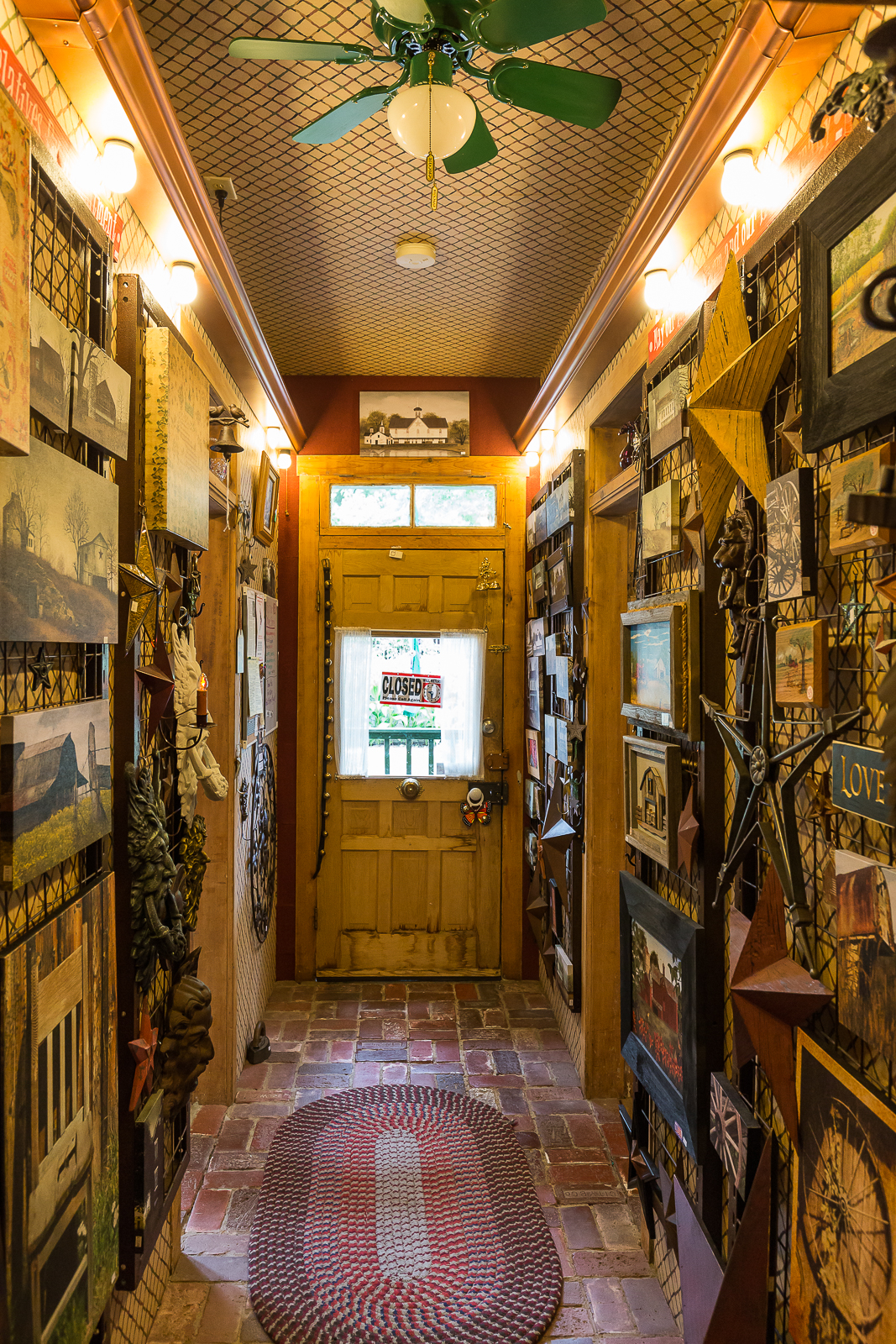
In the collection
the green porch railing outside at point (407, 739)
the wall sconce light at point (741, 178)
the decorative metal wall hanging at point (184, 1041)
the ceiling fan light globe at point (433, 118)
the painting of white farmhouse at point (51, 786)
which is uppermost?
the ceiling fan light globe at point (433, 118)

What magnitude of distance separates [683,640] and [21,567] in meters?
1.38

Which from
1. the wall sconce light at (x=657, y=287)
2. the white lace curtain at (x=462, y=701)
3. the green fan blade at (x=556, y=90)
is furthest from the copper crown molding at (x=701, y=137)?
the white lace curtain at (x=462, y=701)

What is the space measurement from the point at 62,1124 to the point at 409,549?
3.27m

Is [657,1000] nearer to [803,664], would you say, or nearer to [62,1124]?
[803,664]

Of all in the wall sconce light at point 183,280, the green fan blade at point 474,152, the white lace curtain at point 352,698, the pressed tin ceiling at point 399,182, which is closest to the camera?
the green fan blade at point 474,152

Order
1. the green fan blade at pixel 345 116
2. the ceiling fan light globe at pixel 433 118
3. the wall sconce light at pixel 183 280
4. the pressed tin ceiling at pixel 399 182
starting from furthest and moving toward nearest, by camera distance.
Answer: the wall sconce light at pixel 183 280, the pressed tin ceiling at pixel 399 182, the green fan blade at pixel 345 116, the ceiling fan light globe at pixel 433 118

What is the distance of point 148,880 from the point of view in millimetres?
1768

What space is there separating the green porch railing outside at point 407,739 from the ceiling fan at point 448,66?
2961 mm

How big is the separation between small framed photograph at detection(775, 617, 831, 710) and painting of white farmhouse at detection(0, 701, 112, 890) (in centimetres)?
126

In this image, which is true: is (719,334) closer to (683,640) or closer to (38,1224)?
(683,640)

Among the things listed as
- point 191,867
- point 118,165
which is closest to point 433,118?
point 118,165

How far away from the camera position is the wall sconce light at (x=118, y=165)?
1647mm

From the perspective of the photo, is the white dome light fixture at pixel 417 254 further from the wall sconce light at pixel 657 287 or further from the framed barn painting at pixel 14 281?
the framed barn painting at pixel 14 281

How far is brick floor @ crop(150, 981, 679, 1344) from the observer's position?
6.86 ft
